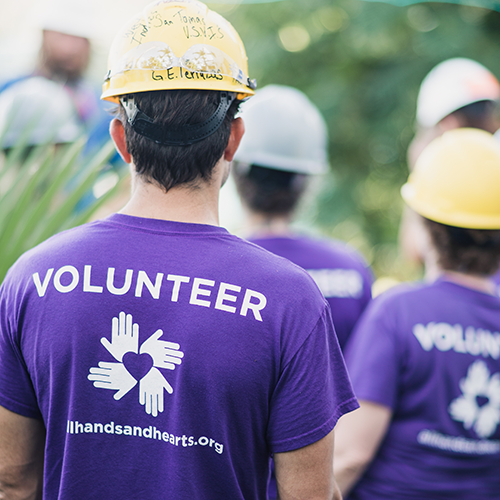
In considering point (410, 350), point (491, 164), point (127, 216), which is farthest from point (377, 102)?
point (127, 216)

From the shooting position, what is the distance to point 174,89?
4.23 ft

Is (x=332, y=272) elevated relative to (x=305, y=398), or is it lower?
lower

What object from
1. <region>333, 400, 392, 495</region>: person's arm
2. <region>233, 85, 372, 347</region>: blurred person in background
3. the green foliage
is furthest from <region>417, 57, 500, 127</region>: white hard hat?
the green foliage

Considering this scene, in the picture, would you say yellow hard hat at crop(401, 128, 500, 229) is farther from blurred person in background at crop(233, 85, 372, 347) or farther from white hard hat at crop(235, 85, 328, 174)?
white hard hat at crop(235, 85, 328, 174)

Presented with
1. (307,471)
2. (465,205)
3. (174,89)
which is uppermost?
(174,89)

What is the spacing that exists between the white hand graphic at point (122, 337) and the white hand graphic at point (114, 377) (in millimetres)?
33

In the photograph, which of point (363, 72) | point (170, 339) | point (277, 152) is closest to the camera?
point (170, 339)

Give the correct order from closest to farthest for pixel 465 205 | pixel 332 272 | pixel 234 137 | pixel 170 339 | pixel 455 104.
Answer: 1. pixel 170 339
2. pixel 234 137
3. pixel 465 205
4. pixel 332 272
5. pixel 455 104

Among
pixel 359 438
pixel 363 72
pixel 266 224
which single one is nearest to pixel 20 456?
pixel 359 438

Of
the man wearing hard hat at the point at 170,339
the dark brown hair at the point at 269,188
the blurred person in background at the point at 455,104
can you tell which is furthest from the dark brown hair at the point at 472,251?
the blurred person in background at the point at 455,104

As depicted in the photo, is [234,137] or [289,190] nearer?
[234,137]

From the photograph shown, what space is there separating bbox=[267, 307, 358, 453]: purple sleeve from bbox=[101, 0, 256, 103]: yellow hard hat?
634 mm

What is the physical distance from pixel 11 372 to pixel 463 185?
68.5 inches

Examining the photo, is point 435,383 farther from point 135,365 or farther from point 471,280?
point 135,365
